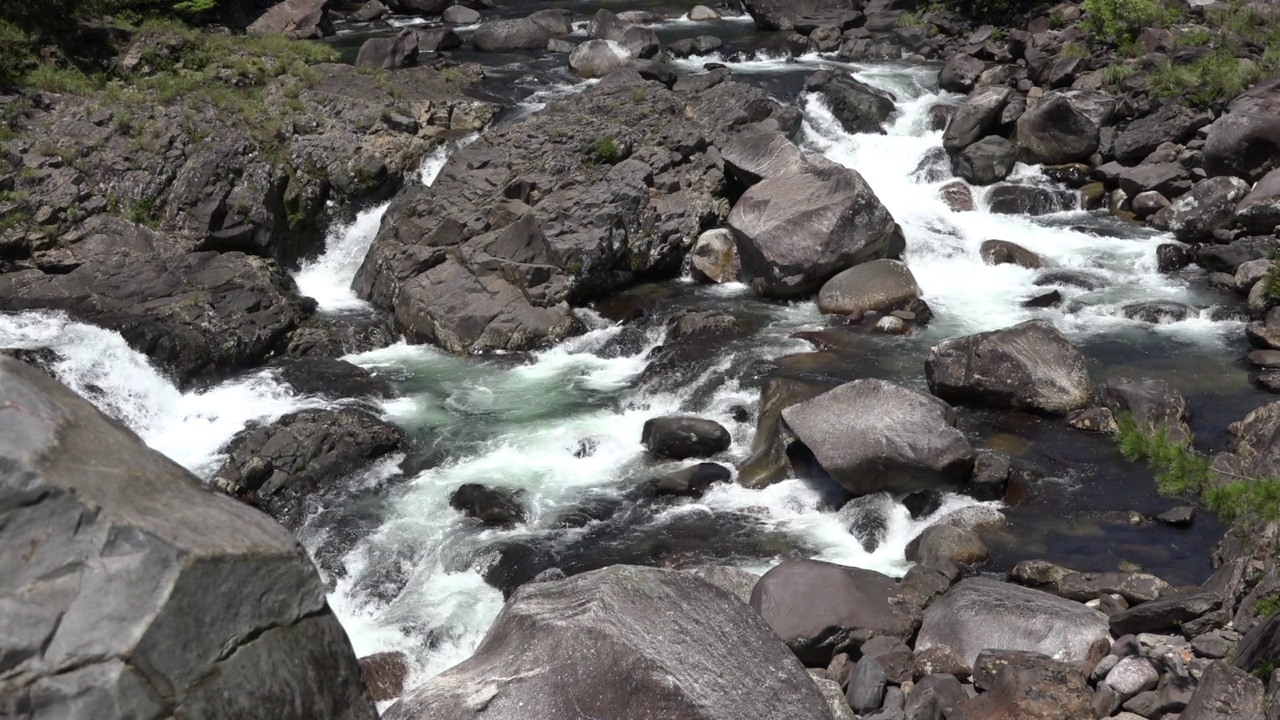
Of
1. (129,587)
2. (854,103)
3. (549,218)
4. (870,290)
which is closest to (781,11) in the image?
(854,103)

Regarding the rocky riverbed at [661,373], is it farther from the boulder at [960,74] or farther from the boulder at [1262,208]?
the boulder at [960,74]

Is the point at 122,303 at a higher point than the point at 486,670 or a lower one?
lower

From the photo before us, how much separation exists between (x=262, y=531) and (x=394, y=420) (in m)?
13.8

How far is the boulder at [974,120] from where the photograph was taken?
1118 inches

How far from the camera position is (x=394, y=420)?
19672mm

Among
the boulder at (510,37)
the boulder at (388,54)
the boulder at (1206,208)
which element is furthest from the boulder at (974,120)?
the boulder at (388,54)

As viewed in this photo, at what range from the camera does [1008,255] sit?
24.4 m

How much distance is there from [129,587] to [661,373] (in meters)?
15.3

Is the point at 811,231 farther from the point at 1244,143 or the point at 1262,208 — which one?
the point at 1244,143

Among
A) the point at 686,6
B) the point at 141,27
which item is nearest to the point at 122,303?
the point at 141,27

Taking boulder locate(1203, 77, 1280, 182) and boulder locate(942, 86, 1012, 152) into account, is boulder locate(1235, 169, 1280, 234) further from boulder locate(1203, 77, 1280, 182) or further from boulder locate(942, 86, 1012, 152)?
boulder locate(942, 86, 1012, 152)

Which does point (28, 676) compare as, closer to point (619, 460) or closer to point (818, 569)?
point (818, 569)

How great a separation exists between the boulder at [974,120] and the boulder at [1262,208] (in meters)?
6.42

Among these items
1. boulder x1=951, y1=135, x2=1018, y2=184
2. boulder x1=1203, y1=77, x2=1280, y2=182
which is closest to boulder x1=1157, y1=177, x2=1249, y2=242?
boulder x1=1203, y1=77, x2=1280, y2=182
